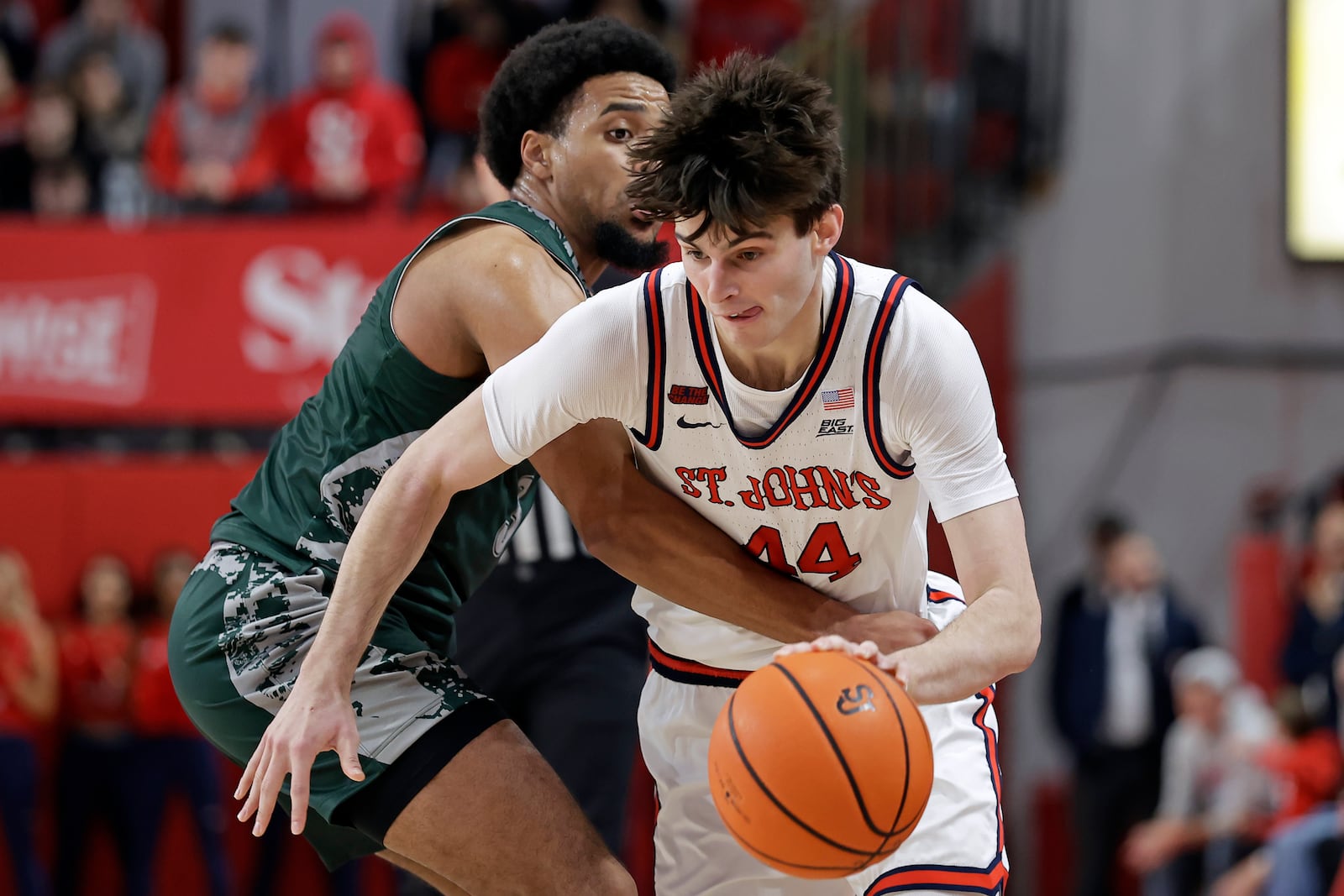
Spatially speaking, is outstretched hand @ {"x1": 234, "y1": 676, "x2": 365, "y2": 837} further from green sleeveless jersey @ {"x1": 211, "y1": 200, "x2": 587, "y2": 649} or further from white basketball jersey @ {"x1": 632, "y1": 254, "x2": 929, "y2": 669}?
white basketball jersey @ {"x1": 632, "y1": 254, "x2": 929, "y2": 669}

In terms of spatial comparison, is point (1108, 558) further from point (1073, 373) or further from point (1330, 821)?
point (1073, 373)

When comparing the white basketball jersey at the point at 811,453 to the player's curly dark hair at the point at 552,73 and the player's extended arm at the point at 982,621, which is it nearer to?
the player's extended arm at the point at 982,621

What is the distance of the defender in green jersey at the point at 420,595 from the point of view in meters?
3.10

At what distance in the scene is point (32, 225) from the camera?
395 inches

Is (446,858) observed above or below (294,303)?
below

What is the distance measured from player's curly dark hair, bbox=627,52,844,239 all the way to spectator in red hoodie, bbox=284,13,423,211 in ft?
24.7

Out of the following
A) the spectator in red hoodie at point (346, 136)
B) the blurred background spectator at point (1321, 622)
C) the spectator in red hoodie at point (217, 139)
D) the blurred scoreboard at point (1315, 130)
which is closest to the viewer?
the blurred background spectator at point (1321, 622)

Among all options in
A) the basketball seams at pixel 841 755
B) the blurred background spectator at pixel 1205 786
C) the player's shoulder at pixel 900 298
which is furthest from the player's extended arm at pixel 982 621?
the blurred background spectator at pixel 1205 786

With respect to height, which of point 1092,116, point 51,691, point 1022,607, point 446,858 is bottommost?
point 51,691

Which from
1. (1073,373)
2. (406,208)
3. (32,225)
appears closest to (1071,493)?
(1073,373)

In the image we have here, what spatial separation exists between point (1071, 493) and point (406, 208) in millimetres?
5826

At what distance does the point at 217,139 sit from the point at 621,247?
725cm

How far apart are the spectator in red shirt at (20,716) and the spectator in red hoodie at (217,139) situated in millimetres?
2596

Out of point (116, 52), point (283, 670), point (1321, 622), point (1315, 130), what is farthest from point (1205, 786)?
point (116, 52)
